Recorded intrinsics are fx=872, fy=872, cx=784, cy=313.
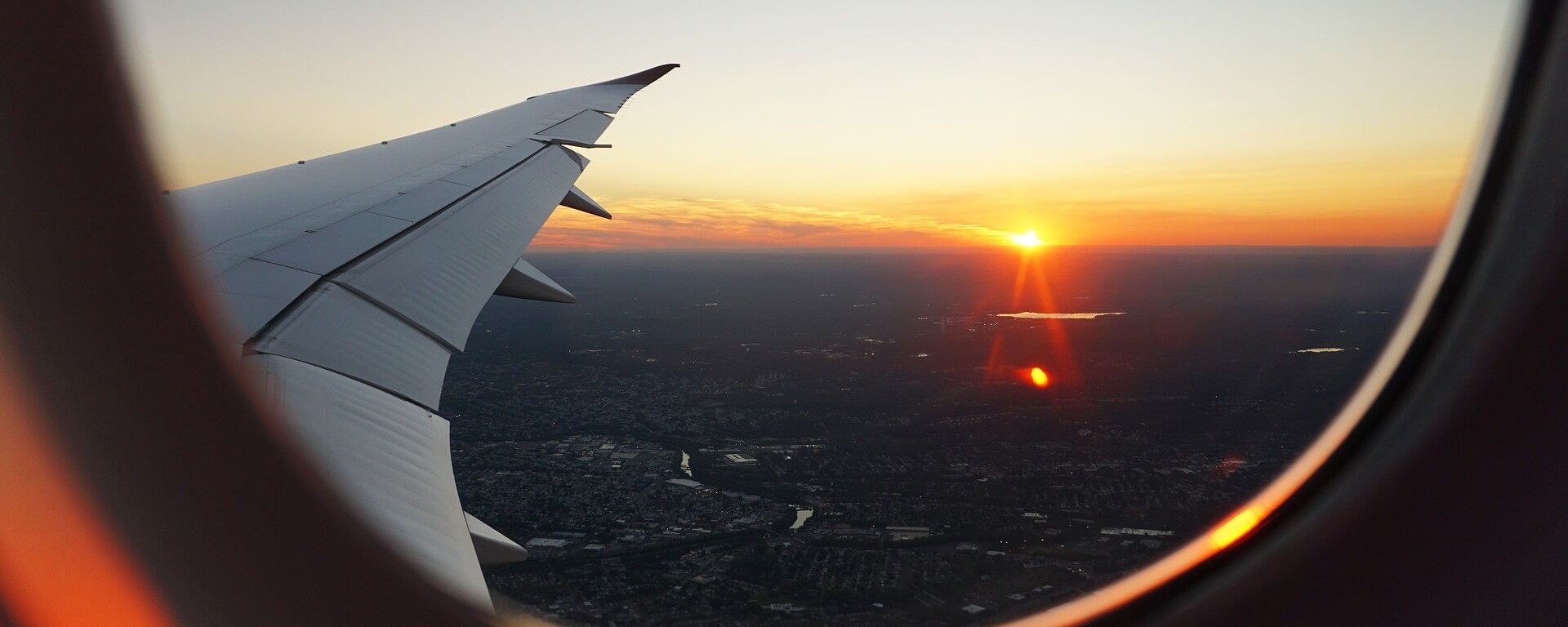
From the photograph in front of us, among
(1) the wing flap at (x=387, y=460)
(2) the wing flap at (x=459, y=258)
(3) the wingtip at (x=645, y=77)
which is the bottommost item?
(1) the wing flap at (x=387, y=460)

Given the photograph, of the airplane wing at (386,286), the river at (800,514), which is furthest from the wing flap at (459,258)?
the river at (800,514)

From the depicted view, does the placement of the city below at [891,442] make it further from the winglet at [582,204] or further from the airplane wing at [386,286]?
the winglet at [582,204]

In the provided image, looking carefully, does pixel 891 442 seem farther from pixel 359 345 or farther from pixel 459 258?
pixel 359 345

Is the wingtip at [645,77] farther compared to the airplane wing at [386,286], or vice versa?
the wingtip at [645,77]

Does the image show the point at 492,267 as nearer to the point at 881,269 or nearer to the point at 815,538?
the point at 815,538

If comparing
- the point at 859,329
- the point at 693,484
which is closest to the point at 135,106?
the point at 693,484
